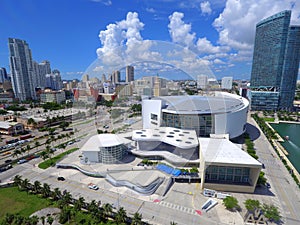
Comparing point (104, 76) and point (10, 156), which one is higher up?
point (104, 76)

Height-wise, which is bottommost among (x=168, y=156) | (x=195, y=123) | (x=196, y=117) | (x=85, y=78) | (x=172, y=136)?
(x=168, y=156)

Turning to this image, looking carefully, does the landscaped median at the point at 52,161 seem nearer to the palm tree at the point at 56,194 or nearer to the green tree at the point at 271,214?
the palm tree at the point at 56,194

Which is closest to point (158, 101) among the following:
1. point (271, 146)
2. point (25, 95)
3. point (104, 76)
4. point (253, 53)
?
point (104, 76)

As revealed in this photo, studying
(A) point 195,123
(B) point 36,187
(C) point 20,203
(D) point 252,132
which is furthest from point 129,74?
(D) point 252,132

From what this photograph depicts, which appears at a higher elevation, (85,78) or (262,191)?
(85,78)

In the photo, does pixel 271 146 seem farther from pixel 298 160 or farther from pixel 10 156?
pixel 10 156

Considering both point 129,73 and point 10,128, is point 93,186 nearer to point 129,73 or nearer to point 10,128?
point 129,73
